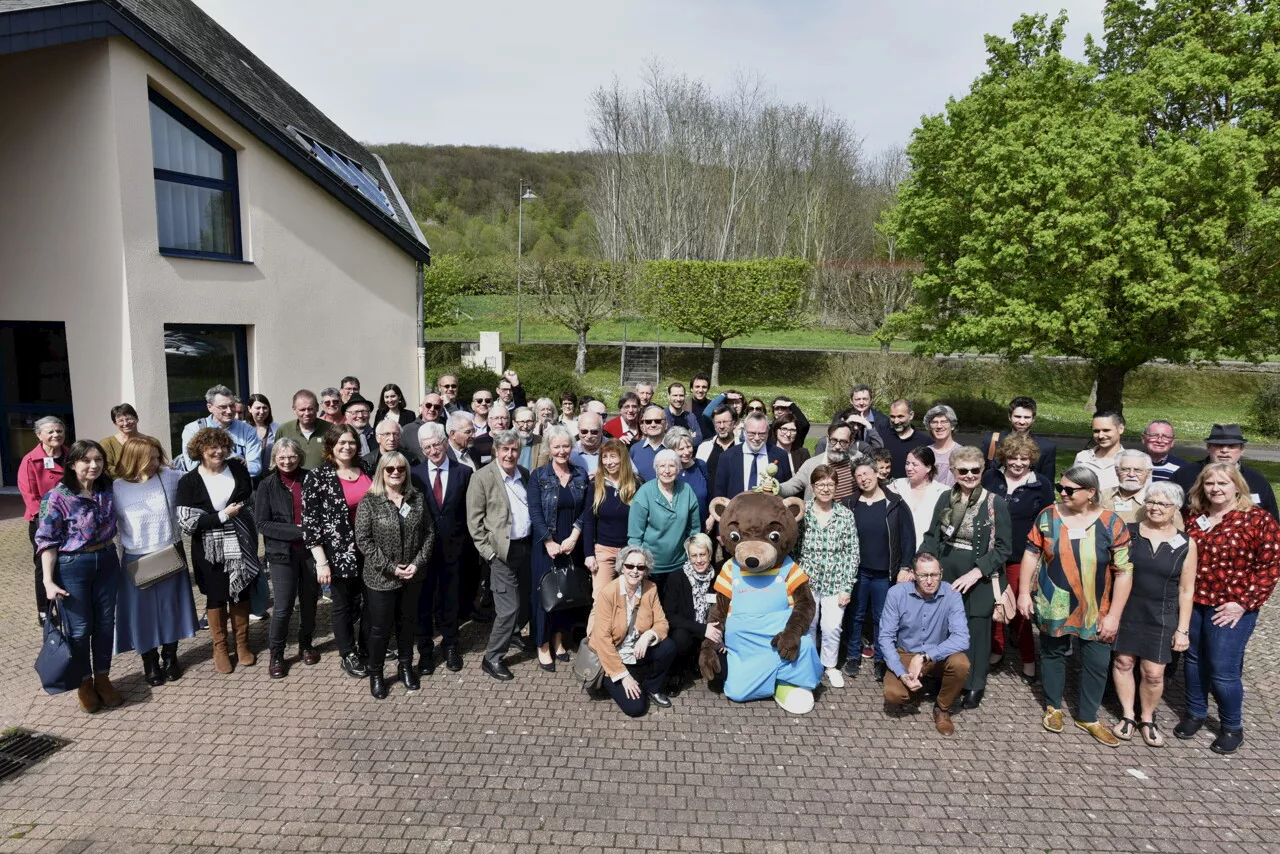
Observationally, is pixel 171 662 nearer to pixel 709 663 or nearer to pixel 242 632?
pixel 242 632

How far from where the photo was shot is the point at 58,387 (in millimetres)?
10328

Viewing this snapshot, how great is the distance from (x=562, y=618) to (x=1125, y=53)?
54.8 feet

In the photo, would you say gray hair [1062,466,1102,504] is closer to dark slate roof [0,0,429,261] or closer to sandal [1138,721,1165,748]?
sandal [1138,721,1165,748]

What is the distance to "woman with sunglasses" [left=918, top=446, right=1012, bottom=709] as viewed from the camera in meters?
5.30

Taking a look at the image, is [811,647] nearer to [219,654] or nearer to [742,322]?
[219,654]

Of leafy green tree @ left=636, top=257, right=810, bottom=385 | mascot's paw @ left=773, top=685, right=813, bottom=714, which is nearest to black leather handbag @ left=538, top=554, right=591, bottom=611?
mascot's paw @ left=773, top=685, right=813, bottom=714

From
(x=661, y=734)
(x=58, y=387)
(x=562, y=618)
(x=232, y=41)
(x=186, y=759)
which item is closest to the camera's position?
(x=186, y=759)

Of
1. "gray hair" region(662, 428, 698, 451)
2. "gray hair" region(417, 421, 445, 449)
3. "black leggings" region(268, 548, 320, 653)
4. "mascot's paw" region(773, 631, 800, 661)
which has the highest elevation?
"gray hair" region(417, 421, 445, 449)

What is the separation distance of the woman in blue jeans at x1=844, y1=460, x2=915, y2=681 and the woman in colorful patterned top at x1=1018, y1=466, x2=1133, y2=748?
88 centimetres

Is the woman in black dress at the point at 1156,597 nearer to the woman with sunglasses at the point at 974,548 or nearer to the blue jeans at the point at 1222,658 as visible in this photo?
the blue jeans at the point at 1222,658

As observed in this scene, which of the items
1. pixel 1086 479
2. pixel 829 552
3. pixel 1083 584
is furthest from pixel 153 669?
pixel 1086 479

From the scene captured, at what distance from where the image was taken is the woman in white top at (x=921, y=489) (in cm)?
573

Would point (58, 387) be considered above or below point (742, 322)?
below

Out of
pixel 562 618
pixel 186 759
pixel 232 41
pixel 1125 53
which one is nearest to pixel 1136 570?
pixel 562 618
